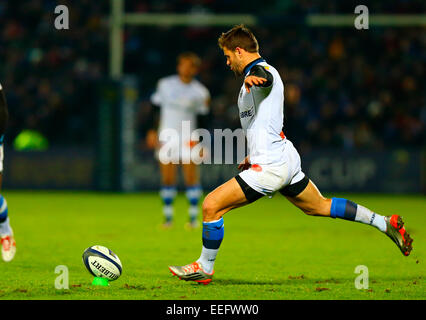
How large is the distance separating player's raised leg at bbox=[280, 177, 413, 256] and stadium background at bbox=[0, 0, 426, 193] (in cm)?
1060

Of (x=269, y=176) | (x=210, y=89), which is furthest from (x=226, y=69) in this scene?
(x=269, y=176)

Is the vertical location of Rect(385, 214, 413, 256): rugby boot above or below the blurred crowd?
below

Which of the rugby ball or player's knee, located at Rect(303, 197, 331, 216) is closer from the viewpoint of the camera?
the rugby ball

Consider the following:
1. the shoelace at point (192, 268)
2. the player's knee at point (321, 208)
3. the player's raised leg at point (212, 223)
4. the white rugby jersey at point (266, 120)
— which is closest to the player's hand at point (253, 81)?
the white rugby jersey at point (266, 120)

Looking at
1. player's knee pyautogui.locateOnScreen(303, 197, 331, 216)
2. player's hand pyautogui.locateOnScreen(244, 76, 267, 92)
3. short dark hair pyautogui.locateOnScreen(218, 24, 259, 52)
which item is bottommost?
player's knee pyautogui.locateOnScreen(303, 197, 331, 216)

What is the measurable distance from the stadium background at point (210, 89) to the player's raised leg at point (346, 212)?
10.6 m

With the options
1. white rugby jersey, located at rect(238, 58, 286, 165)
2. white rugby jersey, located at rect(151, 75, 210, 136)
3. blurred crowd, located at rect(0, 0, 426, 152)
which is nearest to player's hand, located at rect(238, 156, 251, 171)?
white rugby jersey, located at rect(238, 58, 286, 165)

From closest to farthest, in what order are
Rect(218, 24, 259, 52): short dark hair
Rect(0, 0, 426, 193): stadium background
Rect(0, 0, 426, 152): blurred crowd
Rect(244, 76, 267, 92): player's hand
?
Rect(244, 76, 267, 92): player's hand, Rect(218, 24, 259, 52): short dark hair, Rect(0, 0, 426, 193): stadium background, Rect(0, 0, 426, 152): blurred crowd

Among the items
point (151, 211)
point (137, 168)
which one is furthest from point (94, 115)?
point (151, 211)

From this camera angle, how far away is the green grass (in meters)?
6.06

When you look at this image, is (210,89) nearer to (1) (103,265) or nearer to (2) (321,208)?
(2) (321,208)

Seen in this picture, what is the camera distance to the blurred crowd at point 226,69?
1933 cm

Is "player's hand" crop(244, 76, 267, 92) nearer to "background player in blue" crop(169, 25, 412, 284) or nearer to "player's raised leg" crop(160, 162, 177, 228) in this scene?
"background player in blue" crop(169, 25, 412, 284)

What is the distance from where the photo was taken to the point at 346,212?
6652 mm
